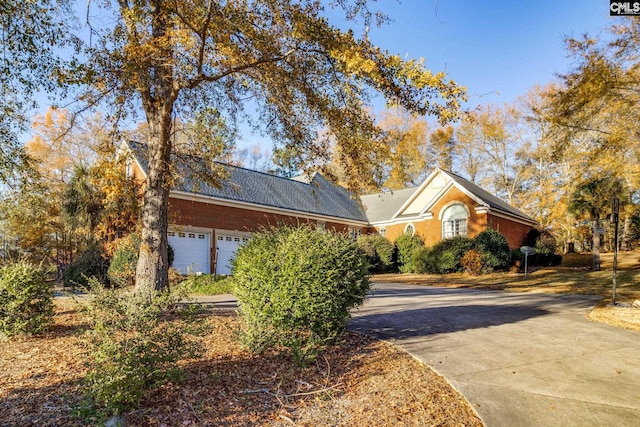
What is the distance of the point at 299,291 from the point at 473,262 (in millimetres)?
17136

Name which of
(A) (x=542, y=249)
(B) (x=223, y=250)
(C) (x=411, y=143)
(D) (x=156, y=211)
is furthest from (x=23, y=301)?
(C) (x=411, y=143)

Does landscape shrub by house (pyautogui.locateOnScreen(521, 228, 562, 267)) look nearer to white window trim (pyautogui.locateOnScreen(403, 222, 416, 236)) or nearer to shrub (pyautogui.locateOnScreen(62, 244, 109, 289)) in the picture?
white window trim (pyautogui.locateOnScreen(403, 222, 416, 236))

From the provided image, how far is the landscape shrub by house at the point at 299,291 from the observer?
5242 mm

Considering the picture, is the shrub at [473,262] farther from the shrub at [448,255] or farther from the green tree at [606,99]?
the green tree at [606,99]

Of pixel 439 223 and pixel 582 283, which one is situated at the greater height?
pixel 439 223

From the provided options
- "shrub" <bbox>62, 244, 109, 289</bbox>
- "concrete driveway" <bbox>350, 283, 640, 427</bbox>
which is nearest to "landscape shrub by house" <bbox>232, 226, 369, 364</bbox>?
"concrete driveway" <bbox>350, 283, 640, 427</bbox>

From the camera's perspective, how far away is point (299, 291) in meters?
5.27

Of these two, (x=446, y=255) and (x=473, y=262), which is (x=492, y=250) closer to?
(x=473, y=262)

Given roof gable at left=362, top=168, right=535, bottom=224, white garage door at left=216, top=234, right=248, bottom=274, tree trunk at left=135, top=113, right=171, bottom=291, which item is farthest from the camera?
roof gable at left=362, top=168, right=535, bottom=224

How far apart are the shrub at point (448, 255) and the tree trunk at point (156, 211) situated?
659 inches

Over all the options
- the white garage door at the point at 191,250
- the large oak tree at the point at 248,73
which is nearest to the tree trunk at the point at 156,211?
the large oak tree at the point at 248,73

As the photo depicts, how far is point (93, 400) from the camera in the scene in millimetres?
3713

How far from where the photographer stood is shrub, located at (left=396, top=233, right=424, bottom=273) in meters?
24.8

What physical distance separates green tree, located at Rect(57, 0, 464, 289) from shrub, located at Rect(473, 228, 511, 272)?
14.8 meters
